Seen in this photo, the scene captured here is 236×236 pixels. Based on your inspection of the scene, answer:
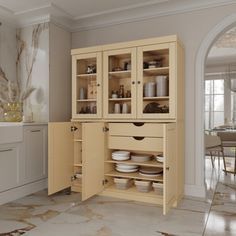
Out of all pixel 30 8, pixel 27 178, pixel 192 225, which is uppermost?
pixel 30 8

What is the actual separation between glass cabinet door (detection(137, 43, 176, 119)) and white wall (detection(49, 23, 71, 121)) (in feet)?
4.08

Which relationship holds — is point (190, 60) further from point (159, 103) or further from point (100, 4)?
point (100, 4)

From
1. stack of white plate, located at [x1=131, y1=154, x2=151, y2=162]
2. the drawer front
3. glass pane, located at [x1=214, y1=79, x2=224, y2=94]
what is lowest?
stack of white plate, located at [x1=131, y1=154, x2=151, y2=162]

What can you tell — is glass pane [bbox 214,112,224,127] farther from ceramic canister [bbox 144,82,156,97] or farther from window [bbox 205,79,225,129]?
ceramic canister [bbox 144,82,156,97]

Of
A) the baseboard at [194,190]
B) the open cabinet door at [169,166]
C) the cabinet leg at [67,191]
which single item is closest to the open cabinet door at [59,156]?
the cabinet leg at [67,191]

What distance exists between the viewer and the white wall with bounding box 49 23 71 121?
3357 millimetres

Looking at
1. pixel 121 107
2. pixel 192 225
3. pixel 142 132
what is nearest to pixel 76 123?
pixel 121 107

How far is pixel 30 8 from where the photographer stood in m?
3.13

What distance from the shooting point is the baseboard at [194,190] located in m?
2.93

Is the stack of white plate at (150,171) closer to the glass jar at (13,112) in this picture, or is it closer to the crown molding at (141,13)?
the glass jar at (13,112)

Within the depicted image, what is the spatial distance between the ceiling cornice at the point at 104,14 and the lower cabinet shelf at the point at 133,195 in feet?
7.06

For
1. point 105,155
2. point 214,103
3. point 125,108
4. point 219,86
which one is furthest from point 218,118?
point 105,155

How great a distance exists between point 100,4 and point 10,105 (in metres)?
1.68

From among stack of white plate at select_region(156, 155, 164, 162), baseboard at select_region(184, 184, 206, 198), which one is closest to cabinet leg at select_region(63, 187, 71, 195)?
stack of white plate at select_region(156, 155, 164, 162)
